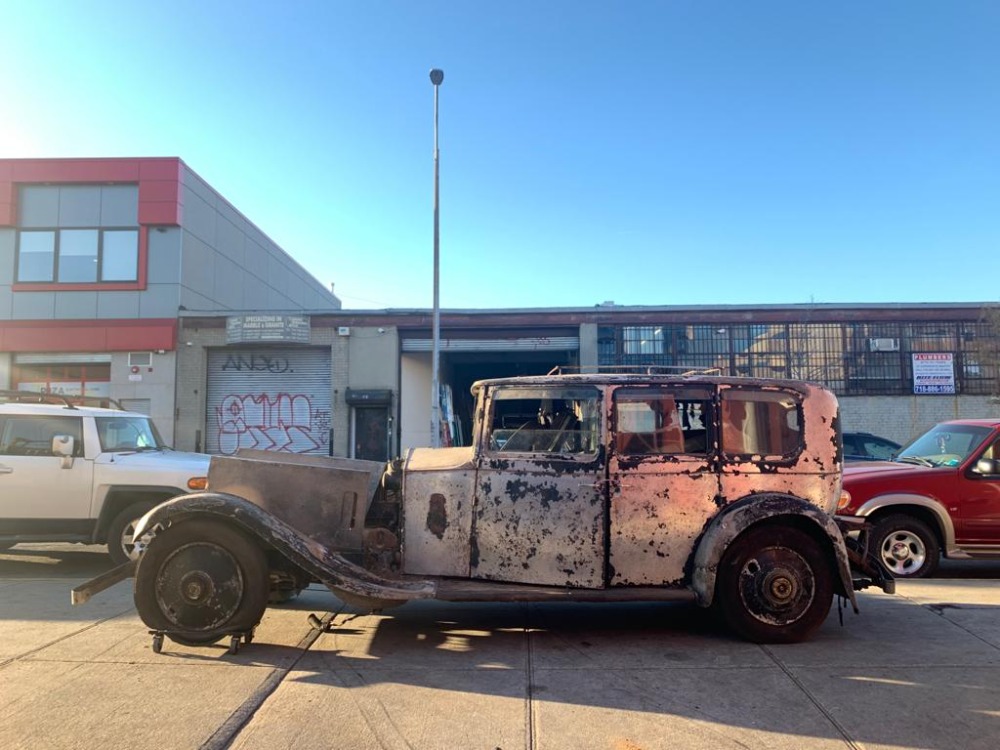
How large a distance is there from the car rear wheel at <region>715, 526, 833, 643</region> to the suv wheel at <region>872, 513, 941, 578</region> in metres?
3.04

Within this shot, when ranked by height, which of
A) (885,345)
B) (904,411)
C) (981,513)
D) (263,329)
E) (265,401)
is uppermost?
(263,329)

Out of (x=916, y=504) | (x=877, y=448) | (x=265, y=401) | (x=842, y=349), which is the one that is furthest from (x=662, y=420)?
(x=265, y=401)

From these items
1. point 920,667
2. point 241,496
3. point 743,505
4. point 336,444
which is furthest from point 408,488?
point 336,444

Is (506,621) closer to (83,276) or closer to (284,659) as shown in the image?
(284,659)

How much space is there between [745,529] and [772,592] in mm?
534

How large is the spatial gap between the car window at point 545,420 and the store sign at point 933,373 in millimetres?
18974

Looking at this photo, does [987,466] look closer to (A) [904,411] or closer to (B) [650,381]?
(B) [650,381]

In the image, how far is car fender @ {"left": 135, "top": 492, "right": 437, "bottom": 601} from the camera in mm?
4668

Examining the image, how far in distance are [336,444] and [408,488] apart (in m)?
15.9

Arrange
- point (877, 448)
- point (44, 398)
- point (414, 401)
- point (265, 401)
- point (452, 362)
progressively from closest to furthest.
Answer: point (44, 398) → point (877, 448) → point (265, 401) → point (414, 401) → point (452, 362)

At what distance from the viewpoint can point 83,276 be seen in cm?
2080

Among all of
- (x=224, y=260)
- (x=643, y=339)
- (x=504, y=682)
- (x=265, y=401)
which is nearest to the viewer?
(x=504, y=682)

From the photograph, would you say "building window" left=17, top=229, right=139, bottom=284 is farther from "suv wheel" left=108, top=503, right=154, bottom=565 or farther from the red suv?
the red suv

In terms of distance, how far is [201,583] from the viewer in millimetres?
4766
